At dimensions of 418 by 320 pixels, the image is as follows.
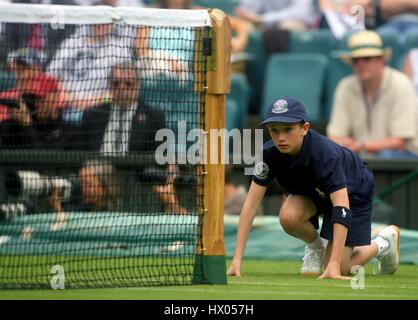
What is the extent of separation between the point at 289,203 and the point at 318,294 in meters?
1.50

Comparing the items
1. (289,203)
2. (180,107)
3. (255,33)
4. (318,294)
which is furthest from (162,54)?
(255,33)

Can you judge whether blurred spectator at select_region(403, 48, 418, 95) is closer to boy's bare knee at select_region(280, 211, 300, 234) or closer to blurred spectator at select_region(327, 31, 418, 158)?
blurred spectator at select_region(327, 31, 418, 158)

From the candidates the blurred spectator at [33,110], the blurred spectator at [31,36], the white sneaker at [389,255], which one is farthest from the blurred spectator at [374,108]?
the white sneaker at [389,255]

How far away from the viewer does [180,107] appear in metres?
9.38

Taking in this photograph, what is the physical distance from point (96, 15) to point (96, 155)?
8.58 feet

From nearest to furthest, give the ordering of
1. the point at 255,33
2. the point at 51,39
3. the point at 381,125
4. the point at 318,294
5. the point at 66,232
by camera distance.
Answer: the point at 318,294
the point at 66,232
the point at 51,39
the point at 381,125
the point at 255,33

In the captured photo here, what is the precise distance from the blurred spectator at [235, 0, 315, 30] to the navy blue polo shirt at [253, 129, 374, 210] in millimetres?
7011

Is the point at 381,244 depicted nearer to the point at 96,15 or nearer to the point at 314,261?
the point at 314,261

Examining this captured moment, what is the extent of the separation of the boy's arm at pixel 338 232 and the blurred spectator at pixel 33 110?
9.31 feet

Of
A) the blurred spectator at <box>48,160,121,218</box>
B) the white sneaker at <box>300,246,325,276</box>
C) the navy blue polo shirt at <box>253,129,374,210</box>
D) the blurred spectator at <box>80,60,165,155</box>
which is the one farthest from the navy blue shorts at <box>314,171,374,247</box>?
the blurred spectator at <box>48,160,121,218</box>

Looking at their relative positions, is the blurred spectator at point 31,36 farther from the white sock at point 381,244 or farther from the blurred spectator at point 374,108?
the blurred spectator at point 374,108

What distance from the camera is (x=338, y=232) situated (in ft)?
25.0

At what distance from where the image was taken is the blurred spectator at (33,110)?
9.60 meters
